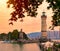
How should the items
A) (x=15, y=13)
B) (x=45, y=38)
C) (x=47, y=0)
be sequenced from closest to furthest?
(x=47, y=0), (x=15, y=13), (x=45, y=38)

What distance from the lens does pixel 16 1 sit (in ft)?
15.9

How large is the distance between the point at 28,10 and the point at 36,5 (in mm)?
204

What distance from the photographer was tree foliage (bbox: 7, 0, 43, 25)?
485 centimetres

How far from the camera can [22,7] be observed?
194 inches

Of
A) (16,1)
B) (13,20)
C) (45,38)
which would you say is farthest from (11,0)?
(45,38)

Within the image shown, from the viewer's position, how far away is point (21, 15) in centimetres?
508

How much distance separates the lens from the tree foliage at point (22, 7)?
15.9 feet

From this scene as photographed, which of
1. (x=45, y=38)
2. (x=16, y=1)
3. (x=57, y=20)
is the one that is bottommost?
(x=45, y=38)

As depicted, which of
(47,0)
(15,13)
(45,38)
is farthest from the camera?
(45,38)

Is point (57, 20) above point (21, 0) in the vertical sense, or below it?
below

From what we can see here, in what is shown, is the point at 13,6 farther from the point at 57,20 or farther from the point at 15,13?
the point at 57,20

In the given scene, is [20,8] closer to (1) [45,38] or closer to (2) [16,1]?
(2) [16,1]

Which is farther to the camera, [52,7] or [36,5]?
[36,5]

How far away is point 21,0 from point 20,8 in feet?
0.54
